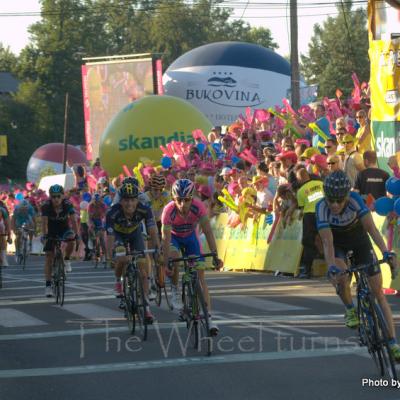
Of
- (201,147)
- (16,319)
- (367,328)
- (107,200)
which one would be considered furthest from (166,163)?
(367,328)

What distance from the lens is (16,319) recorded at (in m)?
15.2

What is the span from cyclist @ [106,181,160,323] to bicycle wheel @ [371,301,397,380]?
4.26 m

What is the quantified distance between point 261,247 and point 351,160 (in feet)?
14.1

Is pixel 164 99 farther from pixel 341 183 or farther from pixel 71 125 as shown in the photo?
pixel 71 125

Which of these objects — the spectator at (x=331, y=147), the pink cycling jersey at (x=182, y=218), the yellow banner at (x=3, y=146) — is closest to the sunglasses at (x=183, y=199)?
the pink cycling jersey at (x=182, y=218)

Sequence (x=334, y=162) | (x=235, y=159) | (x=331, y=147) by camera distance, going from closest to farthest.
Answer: (x=334, y=162) → (x=331, y=147) → (x=235, y=159)

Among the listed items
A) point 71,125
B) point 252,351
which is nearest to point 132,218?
point 252,351

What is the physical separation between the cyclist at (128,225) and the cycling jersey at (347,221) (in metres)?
3.45

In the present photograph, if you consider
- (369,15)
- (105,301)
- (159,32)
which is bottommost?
(105,301)

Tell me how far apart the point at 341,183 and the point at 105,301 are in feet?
26.6

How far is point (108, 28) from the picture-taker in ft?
466

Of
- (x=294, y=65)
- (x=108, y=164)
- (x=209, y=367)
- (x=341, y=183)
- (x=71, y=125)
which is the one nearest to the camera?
(x=341, y=183)

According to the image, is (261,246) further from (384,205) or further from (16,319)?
(16,319)

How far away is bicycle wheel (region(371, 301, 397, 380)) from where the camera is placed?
9.25 meters
